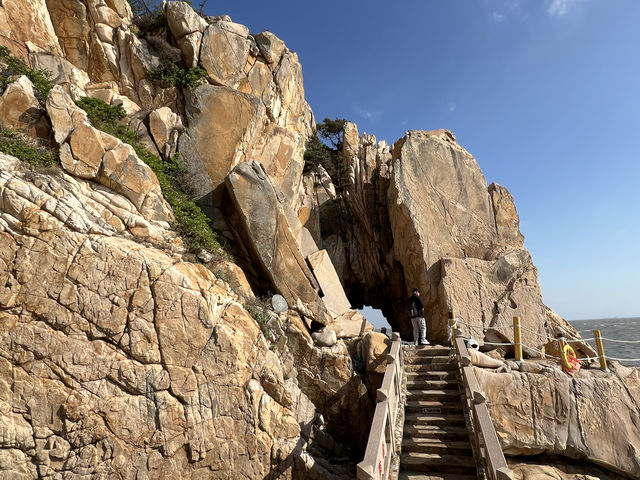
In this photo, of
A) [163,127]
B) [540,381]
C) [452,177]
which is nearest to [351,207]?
[452,177]

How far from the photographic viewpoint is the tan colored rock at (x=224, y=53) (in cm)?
1531

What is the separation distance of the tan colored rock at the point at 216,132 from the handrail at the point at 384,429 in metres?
9.54

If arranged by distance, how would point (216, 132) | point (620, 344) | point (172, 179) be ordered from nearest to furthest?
point (172, 179), point (216, 132), point (620, 344)

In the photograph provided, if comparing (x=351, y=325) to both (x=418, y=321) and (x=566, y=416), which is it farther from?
(x=566, y=416)

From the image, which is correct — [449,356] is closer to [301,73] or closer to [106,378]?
[106,378]

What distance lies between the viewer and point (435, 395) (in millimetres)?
8719

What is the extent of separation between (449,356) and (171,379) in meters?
8.00

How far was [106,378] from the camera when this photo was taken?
766cm

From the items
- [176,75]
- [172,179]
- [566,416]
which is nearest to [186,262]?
[172,179]

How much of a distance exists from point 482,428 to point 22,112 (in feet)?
A: 48.1

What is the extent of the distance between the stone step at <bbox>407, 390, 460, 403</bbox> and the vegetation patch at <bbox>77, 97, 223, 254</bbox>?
24.8 feet

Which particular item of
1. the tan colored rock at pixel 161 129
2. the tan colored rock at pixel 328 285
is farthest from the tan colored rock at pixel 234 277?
the tan colored rock at pixel 161 129

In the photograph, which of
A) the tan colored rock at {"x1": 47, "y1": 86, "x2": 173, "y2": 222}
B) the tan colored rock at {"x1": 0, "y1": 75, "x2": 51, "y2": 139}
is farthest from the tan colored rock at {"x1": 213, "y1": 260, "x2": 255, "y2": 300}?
the tan colored rock at {"x1": 0, "y1": 75, "x2": 51, "y2": 139}

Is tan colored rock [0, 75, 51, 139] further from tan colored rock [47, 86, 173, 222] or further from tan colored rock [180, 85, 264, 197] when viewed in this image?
tan colored rock [180, 85, 264, 197]
